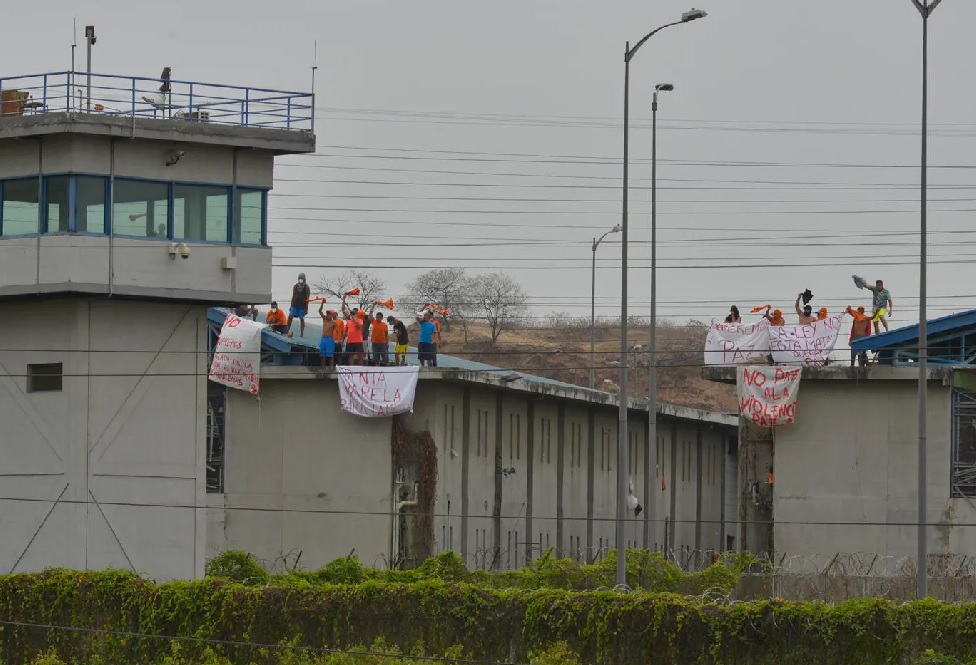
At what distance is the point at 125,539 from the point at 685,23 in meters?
16.7

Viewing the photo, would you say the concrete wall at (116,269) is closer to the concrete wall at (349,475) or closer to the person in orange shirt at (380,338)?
the person in orange shirt at (380,338)

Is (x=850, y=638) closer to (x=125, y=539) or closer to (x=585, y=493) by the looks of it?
(x=125, y=539)

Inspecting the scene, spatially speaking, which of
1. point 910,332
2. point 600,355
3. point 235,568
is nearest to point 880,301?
point 910,332

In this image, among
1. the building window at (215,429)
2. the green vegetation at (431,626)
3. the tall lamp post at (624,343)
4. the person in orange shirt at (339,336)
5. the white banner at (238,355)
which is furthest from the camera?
the building window at (215,429)

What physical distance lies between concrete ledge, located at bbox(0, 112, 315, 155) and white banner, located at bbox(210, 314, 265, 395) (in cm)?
599

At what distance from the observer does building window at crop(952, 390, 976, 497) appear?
46.8m

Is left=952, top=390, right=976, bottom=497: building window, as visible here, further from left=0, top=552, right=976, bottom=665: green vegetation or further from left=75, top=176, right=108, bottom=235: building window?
left=75, top=176, right=108, bottom=235: building window

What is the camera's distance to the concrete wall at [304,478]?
1896 inches

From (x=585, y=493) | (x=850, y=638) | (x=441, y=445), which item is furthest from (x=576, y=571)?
(x=585, y=493)

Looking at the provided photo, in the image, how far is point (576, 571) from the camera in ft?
140

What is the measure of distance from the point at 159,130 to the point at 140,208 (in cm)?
179

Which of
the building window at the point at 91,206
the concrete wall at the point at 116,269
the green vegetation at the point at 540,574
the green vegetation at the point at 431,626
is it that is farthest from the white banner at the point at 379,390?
the building window at the point at 91,206

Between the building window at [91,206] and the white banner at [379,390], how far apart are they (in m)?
8.55

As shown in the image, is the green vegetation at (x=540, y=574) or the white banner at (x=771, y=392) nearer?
the green vegetation at (x=540, y=574)
